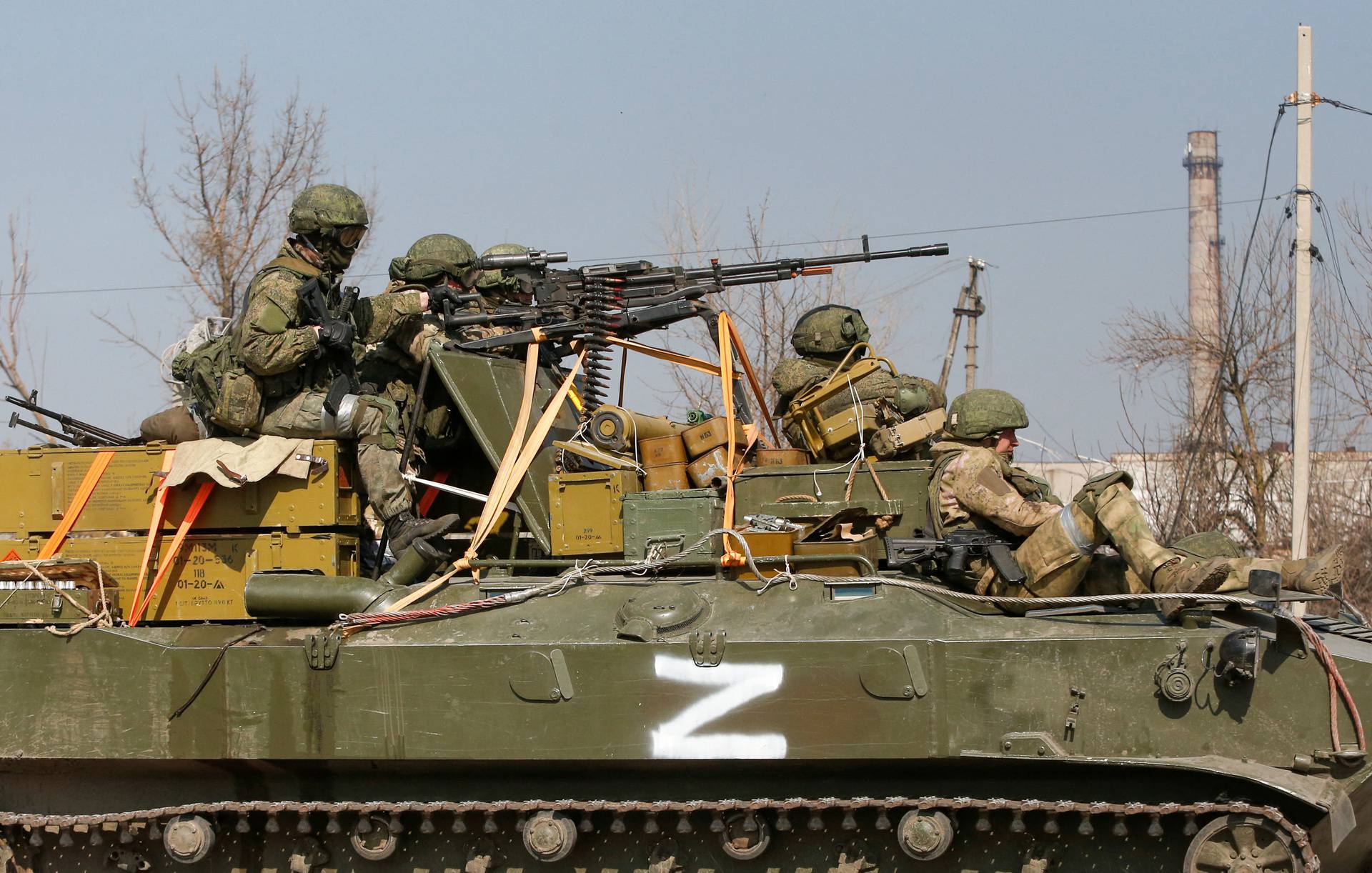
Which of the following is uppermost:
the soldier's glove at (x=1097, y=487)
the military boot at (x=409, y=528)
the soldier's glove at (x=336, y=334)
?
the soldier's glove at (x=336, y=334)

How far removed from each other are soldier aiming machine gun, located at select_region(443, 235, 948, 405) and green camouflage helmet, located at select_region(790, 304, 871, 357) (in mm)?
474

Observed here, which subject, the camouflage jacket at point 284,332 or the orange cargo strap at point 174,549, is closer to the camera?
the orange cargo strap at point 174,549

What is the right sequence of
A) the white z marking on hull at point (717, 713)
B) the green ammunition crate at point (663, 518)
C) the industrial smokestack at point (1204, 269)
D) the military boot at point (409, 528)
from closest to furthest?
1. the white z marking on hull at point (717, 713)
2. the green ammunition crate at point (663, 518)
3. the military boot at point (409, 528)
4. the industrial smokestack at point (1204, 269)

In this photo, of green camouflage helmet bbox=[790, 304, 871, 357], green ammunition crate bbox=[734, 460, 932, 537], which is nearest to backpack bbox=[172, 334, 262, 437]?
green ammunition crate bbox=[734, 460, 932, 537]

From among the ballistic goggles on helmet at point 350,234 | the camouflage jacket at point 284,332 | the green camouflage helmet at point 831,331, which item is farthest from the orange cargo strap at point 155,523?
the green camouflage helmet at point 831,331

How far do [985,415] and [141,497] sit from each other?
4.76 meters

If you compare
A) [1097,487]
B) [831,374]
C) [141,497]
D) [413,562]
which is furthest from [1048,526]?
[141,497]

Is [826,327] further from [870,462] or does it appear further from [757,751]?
[757,751]

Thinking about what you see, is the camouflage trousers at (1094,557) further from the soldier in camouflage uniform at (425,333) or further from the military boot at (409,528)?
the soldier in camouflage uniform at (425,333)

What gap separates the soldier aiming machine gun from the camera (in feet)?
29.6

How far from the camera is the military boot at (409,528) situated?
325 inches

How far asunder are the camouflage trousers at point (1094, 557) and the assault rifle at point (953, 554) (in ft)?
0.26

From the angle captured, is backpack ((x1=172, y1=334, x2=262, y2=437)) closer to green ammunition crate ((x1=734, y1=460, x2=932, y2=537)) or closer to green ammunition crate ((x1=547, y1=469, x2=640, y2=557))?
green ammunition crate ((x1=547, y1=469, x2=640, y2=557))

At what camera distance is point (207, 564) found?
8.45m
